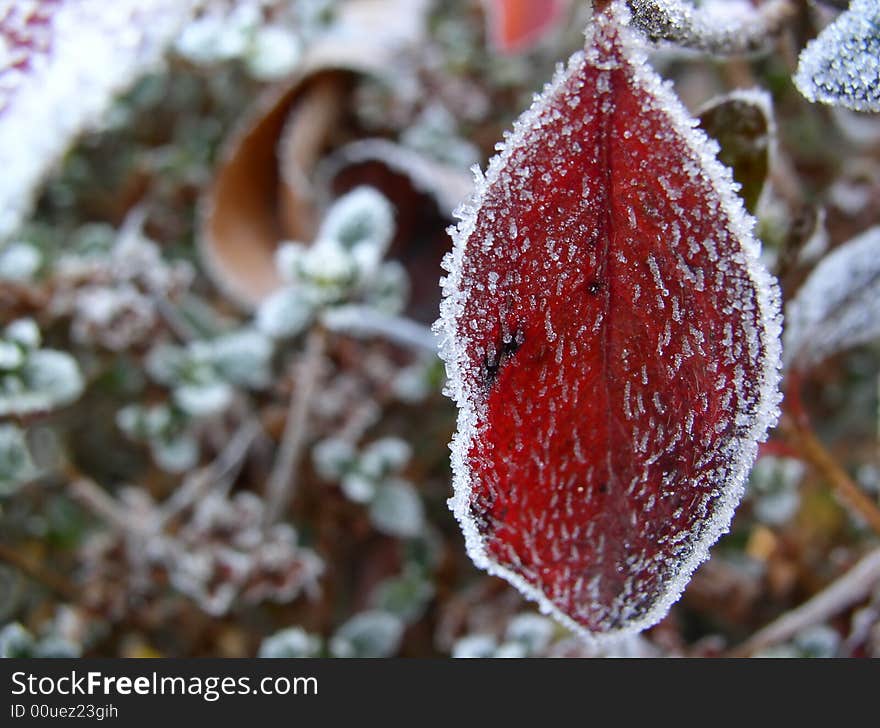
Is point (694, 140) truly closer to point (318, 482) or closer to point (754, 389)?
point (754, 389)

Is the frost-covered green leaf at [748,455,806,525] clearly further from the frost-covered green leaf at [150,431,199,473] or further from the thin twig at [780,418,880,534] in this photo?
the frost-covered green leaf at [150,431,199,473]

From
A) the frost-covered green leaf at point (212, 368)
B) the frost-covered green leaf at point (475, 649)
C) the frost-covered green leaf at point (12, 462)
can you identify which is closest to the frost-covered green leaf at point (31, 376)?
the frost-covered green leaf at point (12, 462)

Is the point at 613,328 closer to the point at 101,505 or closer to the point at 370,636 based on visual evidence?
the point at 370,636

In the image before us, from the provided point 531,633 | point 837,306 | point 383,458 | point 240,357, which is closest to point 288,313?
point 240,357

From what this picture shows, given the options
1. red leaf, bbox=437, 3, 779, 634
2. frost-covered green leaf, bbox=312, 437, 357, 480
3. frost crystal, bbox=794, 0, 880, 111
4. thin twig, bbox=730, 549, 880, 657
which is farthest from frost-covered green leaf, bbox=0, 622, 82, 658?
frost crystal, bbox=794, 0, 880, 111

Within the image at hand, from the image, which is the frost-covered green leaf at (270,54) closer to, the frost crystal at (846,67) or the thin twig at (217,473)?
the thin twig at (217,473)
